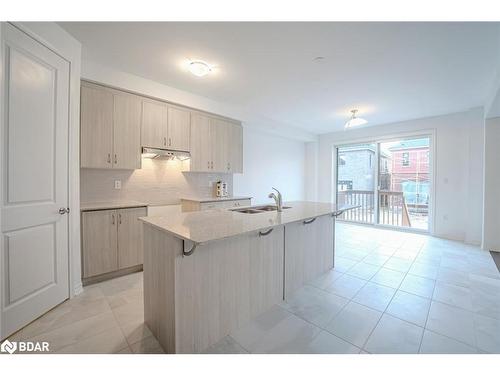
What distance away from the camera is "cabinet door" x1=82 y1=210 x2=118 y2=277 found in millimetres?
2439

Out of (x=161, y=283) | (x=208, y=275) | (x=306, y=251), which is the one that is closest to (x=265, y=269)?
(x=208, y=275)

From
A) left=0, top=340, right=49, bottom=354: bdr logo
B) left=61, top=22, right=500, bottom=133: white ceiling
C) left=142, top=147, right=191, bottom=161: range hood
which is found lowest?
left=0, top=340, right=49, bottom=354: bdr logo

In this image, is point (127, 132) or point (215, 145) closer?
point (127, 132)

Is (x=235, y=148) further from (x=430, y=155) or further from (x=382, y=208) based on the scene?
(x=430, y=155)

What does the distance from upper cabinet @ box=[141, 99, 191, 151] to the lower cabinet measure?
3.34ft

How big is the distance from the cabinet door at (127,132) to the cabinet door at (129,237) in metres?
0.63

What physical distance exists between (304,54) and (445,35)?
4.19 ft

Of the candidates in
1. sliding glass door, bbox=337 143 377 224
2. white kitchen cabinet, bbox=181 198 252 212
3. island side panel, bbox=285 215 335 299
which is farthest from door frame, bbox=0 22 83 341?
sliding glass door, bbox=337 143 377 224

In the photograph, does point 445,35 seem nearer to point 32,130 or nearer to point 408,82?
point 408,82

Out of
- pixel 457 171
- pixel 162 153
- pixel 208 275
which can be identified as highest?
pixel 162 153

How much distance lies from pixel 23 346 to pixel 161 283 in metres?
1.13

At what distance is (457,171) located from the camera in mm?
4367

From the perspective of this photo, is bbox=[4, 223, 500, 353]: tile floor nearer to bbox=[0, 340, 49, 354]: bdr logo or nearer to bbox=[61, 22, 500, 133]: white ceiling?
bbox=[0, 340, 49, 354]: bdr logo
